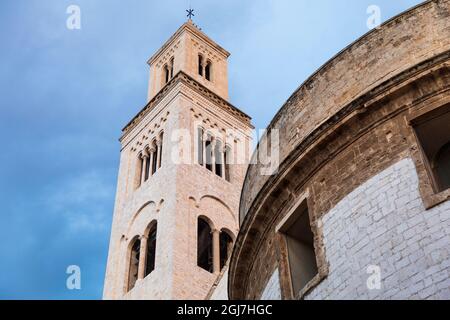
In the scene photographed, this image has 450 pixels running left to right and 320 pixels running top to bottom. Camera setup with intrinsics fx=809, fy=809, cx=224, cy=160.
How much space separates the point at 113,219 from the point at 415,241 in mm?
26803

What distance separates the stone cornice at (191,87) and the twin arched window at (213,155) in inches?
83.7

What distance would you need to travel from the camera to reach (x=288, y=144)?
11.6 metres

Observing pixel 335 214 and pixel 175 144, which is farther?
pixel 175 144

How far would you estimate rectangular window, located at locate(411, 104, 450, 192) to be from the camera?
9.84m

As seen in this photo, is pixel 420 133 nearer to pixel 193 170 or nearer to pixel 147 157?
pixel 193 170

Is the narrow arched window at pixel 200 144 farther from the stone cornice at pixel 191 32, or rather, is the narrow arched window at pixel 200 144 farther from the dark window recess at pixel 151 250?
the stone cornice at pixel 191 32

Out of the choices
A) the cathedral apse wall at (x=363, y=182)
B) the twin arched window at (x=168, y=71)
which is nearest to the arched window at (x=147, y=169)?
the twin arched window at (x=168, y=71)

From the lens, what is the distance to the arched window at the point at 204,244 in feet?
101

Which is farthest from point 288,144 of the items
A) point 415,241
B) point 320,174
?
A: point 415,241

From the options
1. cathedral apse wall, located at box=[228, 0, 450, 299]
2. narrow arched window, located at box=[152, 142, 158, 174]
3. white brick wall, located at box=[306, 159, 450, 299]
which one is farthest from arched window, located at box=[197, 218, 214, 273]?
white brick wall, located at box=[306, 159, 450, 299]

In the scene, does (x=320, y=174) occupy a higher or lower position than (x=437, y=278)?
higher

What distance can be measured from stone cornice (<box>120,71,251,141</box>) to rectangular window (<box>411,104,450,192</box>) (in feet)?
85.4

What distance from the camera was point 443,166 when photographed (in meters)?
9.84

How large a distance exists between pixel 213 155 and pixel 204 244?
179 inches
